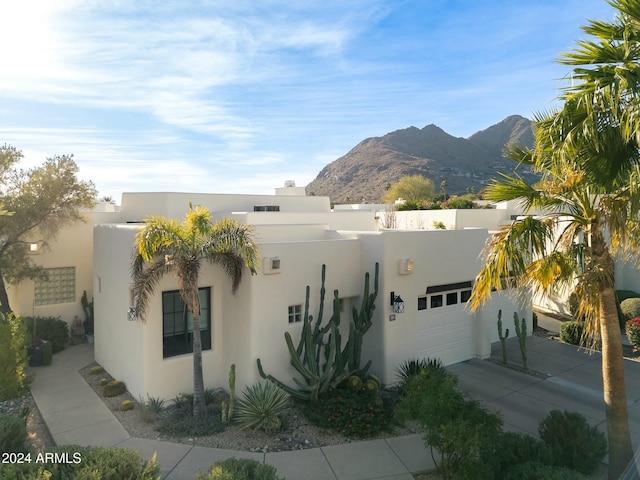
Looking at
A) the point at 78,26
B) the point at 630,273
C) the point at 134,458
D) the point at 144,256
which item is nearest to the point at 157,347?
the point at 144,256

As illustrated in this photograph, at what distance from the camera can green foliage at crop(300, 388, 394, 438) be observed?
859cm

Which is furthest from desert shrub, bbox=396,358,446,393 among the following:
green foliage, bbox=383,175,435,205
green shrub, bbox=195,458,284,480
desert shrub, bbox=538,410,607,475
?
green foliage, bbox=383,175,435,205

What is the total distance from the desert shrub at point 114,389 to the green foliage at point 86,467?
200 inches

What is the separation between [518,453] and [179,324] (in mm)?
7631

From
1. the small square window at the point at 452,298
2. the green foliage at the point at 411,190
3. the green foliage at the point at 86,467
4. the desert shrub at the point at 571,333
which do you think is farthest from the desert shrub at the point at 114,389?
the green foliage at the point at 411,190

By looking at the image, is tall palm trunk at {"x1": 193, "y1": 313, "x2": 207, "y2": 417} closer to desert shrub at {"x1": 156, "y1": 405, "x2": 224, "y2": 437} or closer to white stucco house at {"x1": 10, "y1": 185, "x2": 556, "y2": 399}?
desert shrub at {"x1": 156, "y1": 405, "x2": 224, "y2": 437}

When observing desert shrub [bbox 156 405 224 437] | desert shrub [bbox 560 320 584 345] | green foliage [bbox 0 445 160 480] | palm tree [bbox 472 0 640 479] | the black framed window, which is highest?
palm tree [bbox 472 0 640 479]

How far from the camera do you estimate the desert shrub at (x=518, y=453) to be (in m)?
6.36

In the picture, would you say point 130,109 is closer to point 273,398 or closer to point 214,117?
point 214,117

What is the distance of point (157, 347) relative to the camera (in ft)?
32.5

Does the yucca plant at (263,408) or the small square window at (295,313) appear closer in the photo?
the yucca plant at (263,408)

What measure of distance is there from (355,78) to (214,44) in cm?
613

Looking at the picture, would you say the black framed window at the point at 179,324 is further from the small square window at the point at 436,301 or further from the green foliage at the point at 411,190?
the green foliage at the point at 411,190

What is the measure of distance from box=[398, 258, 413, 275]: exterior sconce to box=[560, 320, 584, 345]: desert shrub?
7.45 meters
